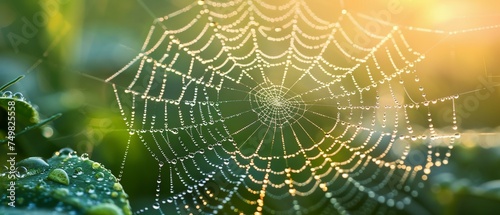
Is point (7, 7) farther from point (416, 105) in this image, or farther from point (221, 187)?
point (416, 105)

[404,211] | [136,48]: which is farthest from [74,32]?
[404,211]

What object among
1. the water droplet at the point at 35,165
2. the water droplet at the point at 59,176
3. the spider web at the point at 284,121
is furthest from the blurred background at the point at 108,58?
the water droplet at the point at 59,176

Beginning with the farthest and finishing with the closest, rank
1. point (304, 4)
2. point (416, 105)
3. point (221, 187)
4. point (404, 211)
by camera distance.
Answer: point (304, 4) < point (416, 105) < point (221, 187) < point (404, 211)

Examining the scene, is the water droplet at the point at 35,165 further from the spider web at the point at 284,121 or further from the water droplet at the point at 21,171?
the spider web at the point at 284,121

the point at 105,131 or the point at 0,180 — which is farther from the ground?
the point at 105,131

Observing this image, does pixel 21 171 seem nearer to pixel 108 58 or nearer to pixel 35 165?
pixel 35 165

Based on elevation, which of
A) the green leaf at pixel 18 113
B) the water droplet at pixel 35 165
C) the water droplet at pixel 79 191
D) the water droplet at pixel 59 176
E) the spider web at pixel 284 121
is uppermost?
the spider web at pixel 284 121
